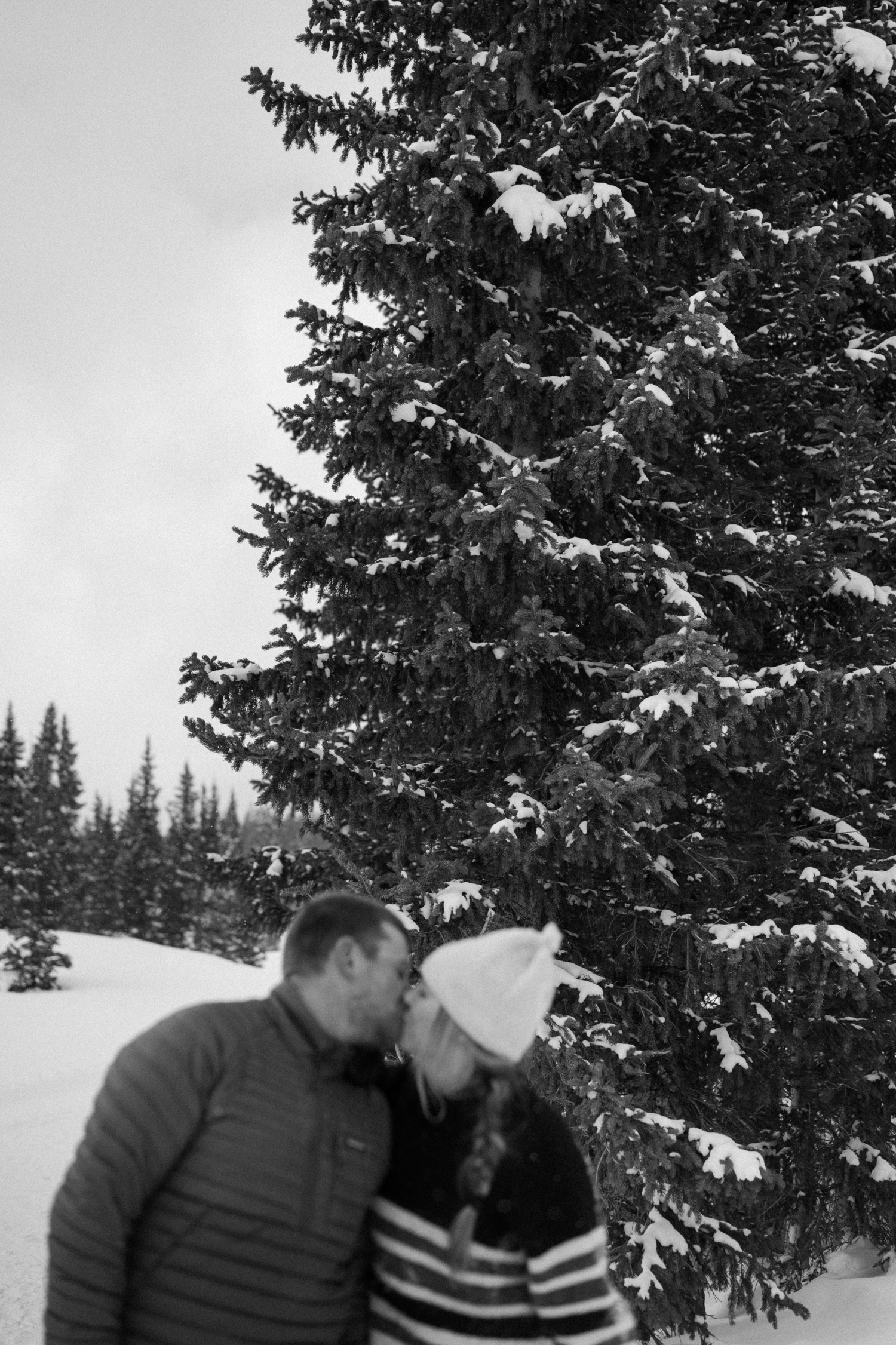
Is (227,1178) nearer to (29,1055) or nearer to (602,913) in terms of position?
(602,913)

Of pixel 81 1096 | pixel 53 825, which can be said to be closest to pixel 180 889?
pixel 53 825

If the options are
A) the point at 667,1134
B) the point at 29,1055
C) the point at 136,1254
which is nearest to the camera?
the point at 136,1254

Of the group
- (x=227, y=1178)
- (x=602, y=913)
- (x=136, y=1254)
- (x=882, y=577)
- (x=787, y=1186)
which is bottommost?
(x=787, y=1186)

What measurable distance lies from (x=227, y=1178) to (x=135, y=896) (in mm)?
48559

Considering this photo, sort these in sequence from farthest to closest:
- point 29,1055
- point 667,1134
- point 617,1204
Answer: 1. point 29,1055
2. point 617,1204
3. point 667,1134

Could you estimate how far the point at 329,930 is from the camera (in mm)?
1909

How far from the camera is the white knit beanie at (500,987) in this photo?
1.81m

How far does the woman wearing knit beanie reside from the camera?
1.75 meters

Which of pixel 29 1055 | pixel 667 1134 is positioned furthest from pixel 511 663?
pixel 29 1055

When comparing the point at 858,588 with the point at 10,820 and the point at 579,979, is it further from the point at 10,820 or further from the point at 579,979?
the point at 10,820

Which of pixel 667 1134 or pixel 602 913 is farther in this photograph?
pixel 602 913

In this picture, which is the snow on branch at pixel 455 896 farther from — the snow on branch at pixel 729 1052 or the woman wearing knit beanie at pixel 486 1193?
the woman wearing knit beanie at pixel 486 1193

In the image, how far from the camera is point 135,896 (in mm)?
46438

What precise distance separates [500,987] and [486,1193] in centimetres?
40
